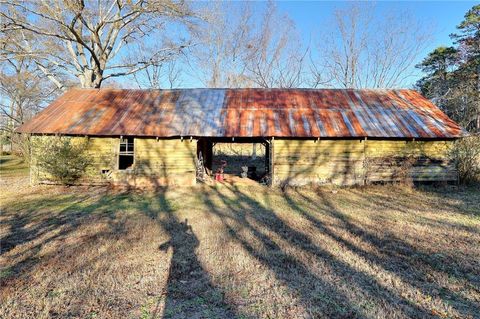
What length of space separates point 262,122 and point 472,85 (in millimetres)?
20848

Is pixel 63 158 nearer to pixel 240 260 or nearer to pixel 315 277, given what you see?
pixel 240 260

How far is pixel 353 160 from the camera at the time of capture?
14148mm

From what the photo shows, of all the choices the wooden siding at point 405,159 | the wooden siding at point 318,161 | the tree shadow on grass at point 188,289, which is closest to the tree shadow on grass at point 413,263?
the tree shadow on grass at point 188,289

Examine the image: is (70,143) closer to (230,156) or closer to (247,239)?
(247,239)

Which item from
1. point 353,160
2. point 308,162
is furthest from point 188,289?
point 353,160

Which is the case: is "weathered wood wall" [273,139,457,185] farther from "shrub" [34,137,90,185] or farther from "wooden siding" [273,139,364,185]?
"shrub" [34,137,90,185]

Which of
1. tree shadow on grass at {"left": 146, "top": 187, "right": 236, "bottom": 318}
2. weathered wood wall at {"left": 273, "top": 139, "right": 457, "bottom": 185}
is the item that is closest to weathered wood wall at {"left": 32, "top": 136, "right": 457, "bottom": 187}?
weathered wood wall at {"left": 273, "top": 139, "right": 457, "bottom": 185}

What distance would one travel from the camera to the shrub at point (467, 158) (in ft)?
46.4

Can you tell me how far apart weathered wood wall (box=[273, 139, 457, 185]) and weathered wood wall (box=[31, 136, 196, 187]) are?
14.1 ft

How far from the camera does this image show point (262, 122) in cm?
1468

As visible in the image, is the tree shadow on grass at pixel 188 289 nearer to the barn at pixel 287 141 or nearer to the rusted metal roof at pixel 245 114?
the barn at pixel 287 141

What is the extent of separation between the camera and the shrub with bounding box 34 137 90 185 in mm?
13633

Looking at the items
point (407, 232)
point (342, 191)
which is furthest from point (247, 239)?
point (342, 191)

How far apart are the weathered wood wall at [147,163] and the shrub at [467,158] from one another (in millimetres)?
12377
